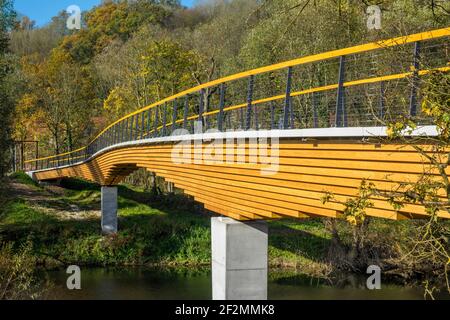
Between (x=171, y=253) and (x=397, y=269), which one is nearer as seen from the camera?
(x=397, y=269)

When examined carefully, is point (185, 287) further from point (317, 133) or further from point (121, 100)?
point (121, 100)

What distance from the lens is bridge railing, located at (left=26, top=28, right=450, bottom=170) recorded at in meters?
6.11

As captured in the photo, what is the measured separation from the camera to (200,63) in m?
33.2

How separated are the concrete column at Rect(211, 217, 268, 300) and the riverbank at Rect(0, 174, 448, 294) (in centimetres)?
975

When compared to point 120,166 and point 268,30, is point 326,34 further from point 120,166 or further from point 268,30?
point 120,166

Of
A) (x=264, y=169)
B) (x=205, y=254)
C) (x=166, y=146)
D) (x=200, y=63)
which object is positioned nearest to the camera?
(x=264, y=169)

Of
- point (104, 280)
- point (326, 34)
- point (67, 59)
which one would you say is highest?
point (67, 59)

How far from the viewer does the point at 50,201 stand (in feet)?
98.1

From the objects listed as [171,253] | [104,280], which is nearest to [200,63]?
[171,253]

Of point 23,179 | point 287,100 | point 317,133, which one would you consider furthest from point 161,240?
point 317,133

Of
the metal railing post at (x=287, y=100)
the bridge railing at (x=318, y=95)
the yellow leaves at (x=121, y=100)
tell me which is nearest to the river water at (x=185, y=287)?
the bridge railing at (x=318, y=95)

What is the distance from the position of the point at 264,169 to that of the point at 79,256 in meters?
15.1

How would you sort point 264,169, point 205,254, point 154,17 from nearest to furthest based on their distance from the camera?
1. point 264,169
2. point 205,254
3. point 154,17
